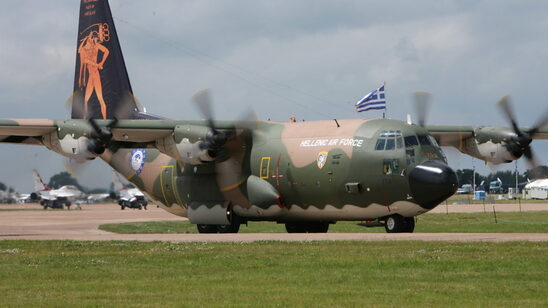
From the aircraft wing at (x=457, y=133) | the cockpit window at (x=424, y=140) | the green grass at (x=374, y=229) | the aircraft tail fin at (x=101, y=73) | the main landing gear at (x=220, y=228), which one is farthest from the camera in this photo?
the aircraft tail fin at (x=101, y=73)

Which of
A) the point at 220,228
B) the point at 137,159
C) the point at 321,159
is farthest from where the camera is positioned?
the point at 137,159

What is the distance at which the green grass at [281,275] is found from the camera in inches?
611

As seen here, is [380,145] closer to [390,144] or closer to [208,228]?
[390,144]

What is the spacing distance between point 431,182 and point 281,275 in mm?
13117

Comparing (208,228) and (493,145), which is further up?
(493,145)

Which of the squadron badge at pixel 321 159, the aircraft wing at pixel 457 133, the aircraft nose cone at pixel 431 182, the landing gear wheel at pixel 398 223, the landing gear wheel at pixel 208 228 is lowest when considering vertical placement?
the landing gear wheel at pixel 208 228

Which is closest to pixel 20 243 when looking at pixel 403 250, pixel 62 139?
pixel 62 139

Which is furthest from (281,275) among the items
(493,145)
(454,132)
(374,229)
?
(374,229)

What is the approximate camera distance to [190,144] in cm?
3506

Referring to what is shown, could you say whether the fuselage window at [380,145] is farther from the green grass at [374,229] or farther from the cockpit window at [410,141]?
the green grass at [374,229]

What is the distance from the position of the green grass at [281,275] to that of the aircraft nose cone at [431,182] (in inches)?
199

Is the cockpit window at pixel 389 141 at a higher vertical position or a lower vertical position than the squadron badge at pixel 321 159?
higher

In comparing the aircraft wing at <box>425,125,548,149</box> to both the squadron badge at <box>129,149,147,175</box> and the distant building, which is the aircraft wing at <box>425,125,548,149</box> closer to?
the squadron badge at <box>129,149,147,175</box>

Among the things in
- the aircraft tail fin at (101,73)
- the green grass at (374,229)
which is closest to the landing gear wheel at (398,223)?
the green grass at (374,229)
